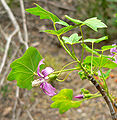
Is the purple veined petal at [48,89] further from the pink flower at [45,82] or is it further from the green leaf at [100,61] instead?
the green leaf at [100,61]

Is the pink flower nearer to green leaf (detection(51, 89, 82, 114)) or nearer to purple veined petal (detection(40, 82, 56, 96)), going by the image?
purple veined petal (detection(40, 82, 56, 96))

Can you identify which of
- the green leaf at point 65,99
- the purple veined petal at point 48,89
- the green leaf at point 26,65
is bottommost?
the green leaf at point 65,99

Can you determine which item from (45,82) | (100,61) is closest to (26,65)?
(45,82)

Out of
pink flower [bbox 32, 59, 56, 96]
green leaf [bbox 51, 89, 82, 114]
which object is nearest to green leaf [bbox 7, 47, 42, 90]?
pink flower [bbox 32, 59, 56, 96]

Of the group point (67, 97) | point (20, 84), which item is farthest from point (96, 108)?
point (20, 84)

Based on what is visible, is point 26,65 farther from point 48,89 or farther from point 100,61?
point 100,61

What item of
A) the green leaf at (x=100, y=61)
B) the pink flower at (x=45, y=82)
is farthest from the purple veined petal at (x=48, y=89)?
the green leaf at (x=100, y=61)

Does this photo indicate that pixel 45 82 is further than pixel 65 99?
No

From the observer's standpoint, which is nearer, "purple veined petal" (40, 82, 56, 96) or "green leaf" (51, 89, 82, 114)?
"purple veined petal" (40, 82, 56, 96)

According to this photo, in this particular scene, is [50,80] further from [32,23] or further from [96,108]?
[32,23]
